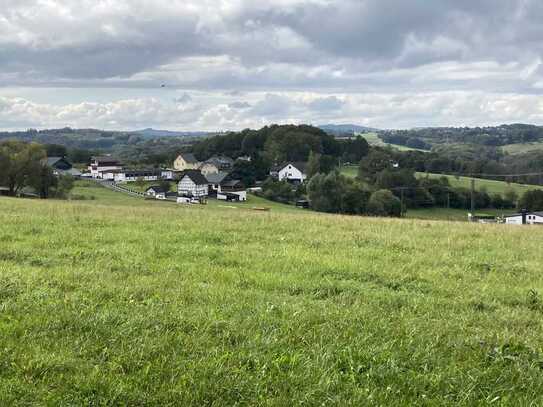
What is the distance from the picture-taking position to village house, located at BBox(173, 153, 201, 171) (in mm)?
135125

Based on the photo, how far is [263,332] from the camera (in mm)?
5848

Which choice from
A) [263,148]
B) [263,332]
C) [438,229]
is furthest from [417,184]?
[263,332]

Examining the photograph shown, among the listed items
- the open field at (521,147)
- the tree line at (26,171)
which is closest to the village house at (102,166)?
the tree line at (26,171)

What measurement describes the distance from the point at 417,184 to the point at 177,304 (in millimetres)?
80399

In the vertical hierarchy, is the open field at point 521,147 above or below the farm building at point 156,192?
above

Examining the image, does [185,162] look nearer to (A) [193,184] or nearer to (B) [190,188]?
(A) [193,184]

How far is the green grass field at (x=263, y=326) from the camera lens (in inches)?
181

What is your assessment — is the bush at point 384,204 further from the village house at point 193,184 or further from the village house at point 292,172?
the village house at point 292,172

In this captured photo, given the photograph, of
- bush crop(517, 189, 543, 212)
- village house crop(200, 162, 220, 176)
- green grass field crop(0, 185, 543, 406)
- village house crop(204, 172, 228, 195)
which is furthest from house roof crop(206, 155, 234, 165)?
green grass field crop(0, 185, 543, 406)

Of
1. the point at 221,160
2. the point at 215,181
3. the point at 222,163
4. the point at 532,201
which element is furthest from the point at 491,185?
the point at 221,160

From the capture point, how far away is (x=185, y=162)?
136 m

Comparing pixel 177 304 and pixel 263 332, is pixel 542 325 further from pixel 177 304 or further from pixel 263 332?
pixel 177 304

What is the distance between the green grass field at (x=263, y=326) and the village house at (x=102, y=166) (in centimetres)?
11444

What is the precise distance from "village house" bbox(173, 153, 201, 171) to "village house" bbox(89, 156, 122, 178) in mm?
15128
